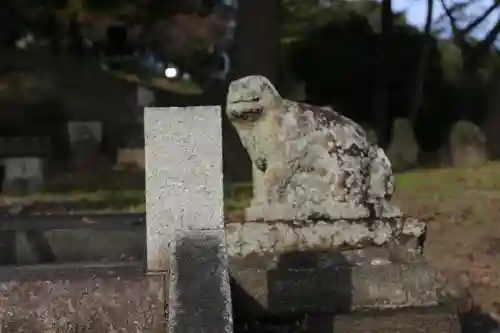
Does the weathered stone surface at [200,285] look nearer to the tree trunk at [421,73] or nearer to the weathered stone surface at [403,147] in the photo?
the weathered stone surface at [403,147]

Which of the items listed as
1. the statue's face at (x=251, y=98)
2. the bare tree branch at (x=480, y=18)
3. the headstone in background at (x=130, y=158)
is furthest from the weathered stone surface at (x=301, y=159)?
the bare tree branch at (x=480, y=18)

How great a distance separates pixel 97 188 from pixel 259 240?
1009cm

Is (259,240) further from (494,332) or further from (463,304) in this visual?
(463,304)

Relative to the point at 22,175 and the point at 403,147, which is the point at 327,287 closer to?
the point at 22,175

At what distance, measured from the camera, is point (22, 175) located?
16172 millimetres

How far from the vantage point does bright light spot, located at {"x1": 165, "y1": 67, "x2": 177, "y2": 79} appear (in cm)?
2722

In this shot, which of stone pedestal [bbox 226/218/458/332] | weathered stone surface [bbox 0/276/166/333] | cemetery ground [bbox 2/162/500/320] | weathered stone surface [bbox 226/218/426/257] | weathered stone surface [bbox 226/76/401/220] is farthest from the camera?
cemetery ground [bbox 2/162/500/320]

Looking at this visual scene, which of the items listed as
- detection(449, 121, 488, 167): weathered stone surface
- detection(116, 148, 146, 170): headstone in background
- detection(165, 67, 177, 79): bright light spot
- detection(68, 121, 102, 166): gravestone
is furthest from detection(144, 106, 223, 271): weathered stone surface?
detection(165, 67, 177, 79): bright light spot

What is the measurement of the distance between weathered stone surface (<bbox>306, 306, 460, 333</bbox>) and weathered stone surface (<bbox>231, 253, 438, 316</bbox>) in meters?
0.11

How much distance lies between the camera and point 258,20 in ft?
53.8

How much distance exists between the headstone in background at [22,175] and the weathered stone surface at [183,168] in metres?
10.6

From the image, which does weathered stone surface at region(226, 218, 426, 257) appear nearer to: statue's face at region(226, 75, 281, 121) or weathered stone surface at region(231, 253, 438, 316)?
weathered stone surface at region(231, 253, 438, 316)

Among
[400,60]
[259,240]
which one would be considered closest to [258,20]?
[400,60]

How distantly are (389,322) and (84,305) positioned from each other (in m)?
1.68
